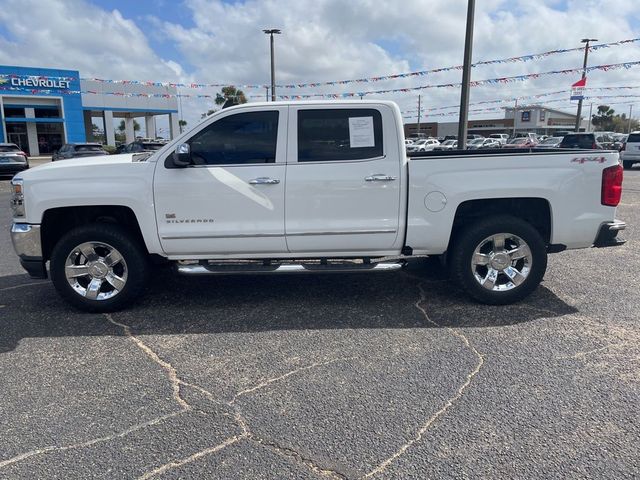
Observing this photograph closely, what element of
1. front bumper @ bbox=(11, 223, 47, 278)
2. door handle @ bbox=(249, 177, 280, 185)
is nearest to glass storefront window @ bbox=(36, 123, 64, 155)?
front bumper @ bbox=(11, 223, 47, 278)

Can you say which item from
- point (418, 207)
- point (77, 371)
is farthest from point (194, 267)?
point (418, 207)

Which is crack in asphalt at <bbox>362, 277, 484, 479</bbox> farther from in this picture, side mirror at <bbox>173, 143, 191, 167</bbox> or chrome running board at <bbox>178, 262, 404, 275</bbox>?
side mirror at <bbox>173, 143, 191, 167</bbox>

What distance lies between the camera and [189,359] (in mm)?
3926

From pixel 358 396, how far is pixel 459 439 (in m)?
0.72

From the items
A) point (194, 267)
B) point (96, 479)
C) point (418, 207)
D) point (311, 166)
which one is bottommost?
point (96, 479)

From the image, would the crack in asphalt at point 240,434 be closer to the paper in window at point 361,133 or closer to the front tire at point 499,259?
the front tire at point 499,259

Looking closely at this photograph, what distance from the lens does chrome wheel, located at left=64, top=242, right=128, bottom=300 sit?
482cm

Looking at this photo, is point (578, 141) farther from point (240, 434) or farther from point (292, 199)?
point (240, 434)

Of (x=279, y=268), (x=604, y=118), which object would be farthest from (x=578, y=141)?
(x=604, y=118)

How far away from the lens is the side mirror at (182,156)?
4605 millimetres

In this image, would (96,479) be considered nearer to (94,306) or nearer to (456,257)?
(94,306)

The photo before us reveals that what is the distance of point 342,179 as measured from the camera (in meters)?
4.74

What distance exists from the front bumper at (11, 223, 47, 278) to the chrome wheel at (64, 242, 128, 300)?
262 millimetres

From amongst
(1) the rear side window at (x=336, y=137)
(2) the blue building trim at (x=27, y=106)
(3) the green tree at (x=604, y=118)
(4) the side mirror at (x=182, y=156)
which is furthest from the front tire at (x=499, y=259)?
(3) the green tree at (x=604, y=118)
